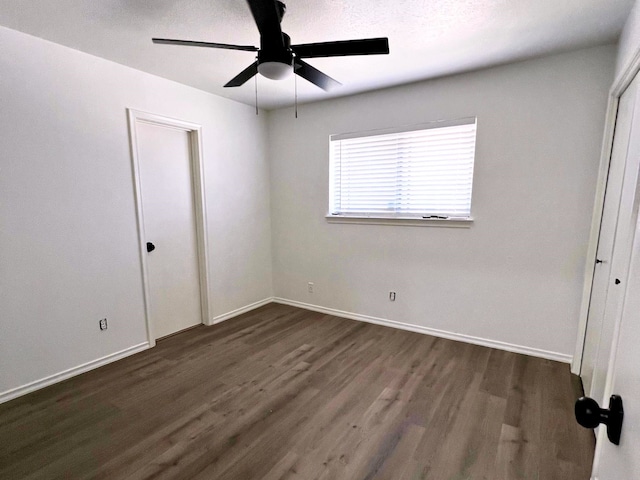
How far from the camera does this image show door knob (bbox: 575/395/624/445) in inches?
21.4

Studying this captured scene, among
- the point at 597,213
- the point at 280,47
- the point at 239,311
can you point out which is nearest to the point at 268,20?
the point at 280,47

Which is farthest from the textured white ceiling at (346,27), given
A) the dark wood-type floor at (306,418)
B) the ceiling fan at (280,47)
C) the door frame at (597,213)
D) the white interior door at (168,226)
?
the dark wood-type floor at (306,418)

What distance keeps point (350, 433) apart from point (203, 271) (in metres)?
2.42

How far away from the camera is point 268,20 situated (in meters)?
1.60

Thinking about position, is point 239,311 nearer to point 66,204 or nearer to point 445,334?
point 66,204

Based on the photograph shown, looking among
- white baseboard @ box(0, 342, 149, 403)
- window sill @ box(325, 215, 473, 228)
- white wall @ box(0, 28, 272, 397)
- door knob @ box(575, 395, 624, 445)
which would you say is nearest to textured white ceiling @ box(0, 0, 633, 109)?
white wall @ box(0, 28, 272, 397)

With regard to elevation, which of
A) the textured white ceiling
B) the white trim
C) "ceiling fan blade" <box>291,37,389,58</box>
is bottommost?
the white trim

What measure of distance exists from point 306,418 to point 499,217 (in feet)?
7.75

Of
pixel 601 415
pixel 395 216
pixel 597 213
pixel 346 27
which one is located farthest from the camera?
pixel 395 216

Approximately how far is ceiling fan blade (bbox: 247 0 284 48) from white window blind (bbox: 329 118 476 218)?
1.90 m

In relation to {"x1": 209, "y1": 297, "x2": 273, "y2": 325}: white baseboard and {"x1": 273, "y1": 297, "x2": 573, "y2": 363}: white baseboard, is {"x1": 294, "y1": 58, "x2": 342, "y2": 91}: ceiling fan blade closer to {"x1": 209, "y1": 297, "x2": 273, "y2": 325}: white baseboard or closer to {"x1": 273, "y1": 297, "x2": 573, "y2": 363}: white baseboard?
{"x1": 273, "y1": 297, "x2": 573, "y2": 363}: white baseboard

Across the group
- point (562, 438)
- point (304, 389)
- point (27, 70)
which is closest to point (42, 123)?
point (27, 70)

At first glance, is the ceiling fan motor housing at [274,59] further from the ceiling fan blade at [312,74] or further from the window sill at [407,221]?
the window sill at [407,221]

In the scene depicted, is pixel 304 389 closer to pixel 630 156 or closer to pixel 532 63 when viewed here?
pixel 630 156
